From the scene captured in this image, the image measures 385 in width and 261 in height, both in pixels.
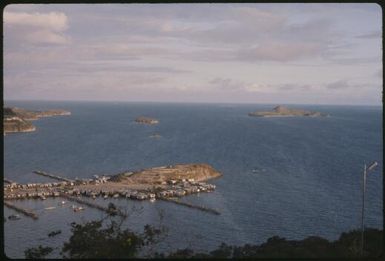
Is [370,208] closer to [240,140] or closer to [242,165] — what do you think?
[242,165]

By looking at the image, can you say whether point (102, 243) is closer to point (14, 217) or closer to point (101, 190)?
point (14, 217)

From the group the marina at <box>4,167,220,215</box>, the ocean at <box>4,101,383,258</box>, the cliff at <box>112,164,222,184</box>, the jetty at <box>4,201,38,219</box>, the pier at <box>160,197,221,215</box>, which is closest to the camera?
the ocean at <box>4,101,383,258</box>

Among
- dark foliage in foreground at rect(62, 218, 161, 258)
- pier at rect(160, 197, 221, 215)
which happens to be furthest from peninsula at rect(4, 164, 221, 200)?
dark foliage in foreground at rect(62, 218, 161, 258)

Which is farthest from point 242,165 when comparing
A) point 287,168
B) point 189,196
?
point 189,196

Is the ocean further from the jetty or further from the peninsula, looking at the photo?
the peninsula

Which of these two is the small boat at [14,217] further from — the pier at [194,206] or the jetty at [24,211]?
the pier at [194,206]

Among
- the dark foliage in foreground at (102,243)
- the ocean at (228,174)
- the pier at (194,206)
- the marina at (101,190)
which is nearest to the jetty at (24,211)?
Result: the marina at (101,190)
